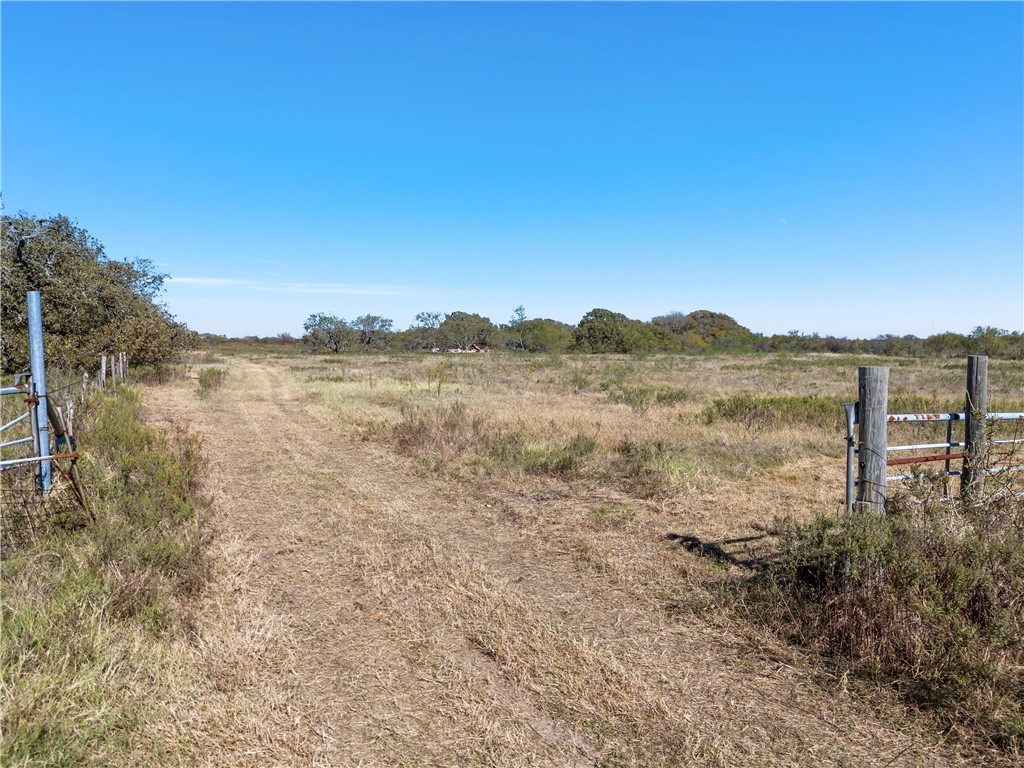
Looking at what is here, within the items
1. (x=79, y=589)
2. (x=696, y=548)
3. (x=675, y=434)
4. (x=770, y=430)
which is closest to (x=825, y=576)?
(x=696, y=548)

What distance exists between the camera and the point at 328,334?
91812 millimetres

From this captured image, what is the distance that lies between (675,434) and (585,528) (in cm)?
602

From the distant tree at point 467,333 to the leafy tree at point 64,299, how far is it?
79383 mm

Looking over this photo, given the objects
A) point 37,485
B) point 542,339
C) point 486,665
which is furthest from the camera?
point 542,339

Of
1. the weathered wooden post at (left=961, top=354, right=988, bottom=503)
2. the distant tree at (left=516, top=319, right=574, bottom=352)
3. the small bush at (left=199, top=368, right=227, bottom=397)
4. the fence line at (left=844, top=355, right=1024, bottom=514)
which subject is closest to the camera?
the fence line at (left=844, top=355, right=1024, bottom=514)

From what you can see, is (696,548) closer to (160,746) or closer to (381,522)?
(381,522)

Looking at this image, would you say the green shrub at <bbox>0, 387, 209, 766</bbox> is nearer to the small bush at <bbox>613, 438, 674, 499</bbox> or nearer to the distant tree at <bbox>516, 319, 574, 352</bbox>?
the small bush at <bbox>613, 438, 674, 499</bbox>

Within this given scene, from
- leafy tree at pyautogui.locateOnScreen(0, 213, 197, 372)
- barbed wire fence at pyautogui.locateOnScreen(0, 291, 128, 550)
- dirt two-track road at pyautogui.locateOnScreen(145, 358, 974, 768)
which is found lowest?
dirt two-track road at pyautogui.locateOnScreen(145, 358, 974, 768)

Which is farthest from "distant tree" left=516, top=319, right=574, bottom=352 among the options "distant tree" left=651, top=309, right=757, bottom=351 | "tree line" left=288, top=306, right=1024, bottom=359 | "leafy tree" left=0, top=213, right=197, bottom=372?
"leafy tree" left=0, top=213, right=197, bottom=372

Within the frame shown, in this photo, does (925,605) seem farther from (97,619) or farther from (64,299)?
(64,299)

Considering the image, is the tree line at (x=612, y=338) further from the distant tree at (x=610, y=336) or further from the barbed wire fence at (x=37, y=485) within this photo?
the barbed wire fence at (x=37, y=485)

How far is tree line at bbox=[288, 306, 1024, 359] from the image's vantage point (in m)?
56.5

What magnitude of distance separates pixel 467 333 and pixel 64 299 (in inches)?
3327

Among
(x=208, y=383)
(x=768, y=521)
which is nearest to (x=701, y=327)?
(x=208, y=383)
